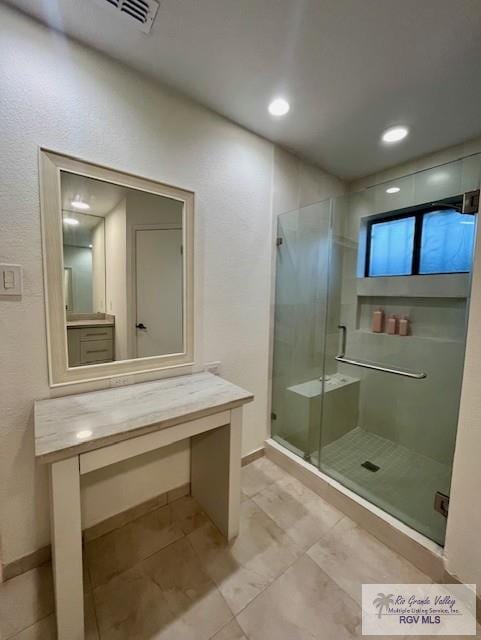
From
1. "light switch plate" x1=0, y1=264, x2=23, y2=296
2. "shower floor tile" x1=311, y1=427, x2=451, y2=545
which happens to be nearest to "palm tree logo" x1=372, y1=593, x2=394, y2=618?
"shower floor tile" x1=311, y1=427, x2=451, y2=545

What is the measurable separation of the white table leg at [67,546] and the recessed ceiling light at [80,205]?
1105 millimetres

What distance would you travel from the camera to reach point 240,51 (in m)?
1.21

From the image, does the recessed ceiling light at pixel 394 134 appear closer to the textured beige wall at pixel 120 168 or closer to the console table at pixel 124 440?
the textured beige wall at pixel 120 168

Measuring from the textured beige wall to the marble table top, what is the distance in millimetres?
152

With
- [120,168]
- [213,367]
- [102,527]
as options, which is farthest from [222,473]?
[120,168]

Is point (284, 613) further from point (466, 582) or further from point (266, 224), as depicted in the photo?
point (266, 224)

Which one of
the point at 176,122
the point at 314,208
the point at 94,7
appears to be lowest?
the point at 314,208

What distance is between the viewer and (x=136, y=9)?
1029 millimetres

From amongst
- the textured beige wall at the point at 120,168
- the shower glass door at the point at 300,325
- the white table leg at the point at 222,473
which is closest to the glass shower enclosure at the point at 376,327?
the shower glass door at the point at 300,325

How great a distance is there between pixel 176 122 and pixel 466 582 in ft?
8.70

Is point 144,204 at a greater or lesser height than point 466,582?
greater

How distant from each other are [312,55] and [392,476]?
8.21 ft

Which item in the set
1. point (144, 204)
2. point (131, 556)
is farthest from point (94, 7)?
point (131, 556)

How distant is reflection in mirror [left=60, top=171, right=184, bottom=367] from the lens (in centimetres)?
128
